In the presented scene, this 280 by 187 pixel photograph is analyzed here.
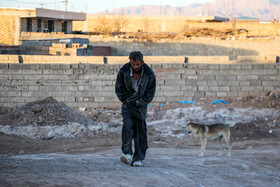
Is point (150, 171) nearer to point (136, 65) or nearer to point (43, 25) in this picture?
point (136, 65)

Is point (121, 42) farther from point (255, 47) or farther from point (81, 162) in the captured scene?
point (81, 162)

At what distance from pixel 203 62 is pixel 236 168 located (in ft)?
30.7

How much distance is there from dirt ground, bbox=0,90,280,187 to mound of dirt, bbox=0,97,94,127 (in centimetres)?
4

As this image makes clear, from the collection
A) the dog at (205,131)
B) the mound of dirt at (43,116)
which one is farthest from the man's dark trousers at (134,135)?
the mound of dirt at (43,116)

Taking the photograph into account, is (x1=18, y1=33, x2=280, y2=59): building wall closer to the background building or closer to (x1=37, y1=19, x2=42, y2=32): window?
the background building

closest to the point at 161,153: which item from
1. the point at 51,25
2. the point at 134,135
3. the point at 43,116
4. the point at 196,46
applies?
the point at 134,135

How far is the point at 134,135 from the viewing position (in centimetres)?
631

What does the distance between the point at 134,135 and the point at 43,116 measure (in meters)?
5.85

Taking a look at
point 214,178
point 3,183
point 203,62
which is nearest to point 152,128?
point 203,62

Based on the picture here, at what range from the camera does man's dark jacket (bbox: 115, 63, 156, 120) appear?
599 cm

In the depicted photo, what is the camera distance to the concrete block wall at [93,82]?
14211 millimetres

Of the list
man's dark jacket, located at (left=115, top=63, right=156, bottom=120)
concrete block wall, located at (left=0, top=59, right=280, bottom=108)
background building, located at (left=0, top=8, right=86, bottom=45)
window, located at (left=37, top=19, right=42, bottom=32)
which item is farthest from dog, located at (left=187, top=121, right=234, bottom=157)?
window, located at (left=37, top=19, right=42, bottom=32)

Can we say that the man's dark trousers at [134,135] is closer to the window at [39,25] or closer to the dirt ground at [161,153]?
the dirt ground at [161,153]

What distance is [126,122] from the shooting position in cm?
613
